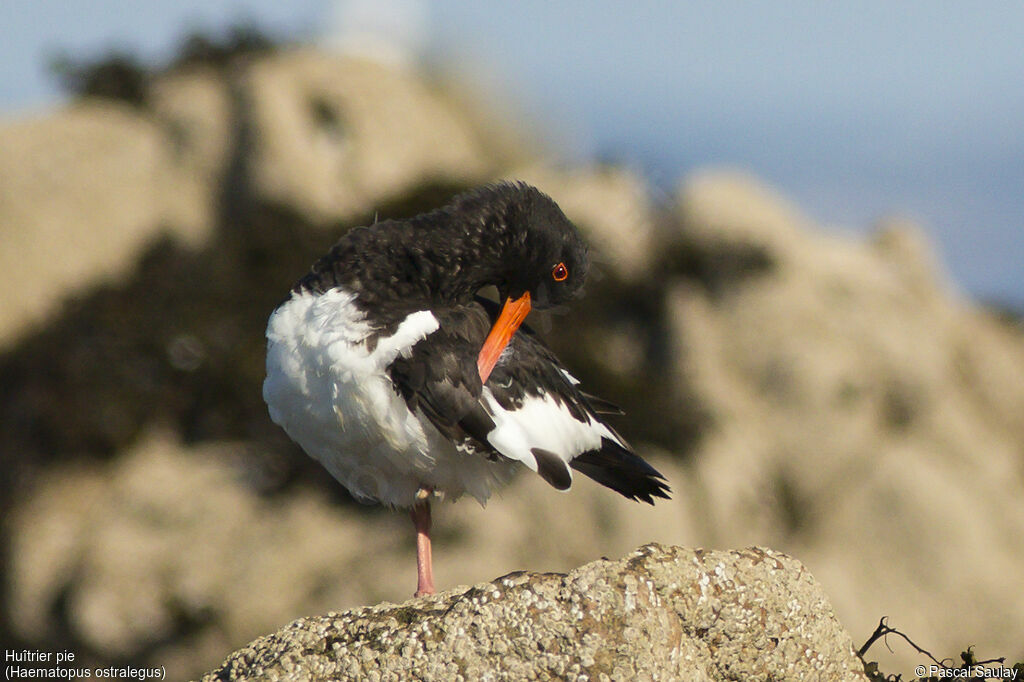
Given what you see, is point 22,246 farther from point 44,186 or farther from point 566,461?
point 566,461

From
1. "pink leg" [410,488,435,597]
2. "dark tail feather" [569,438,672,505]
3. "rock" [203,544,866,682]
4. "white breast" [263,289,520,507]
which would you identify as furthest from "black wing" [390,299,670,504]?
"rock" [203,544,866,682]

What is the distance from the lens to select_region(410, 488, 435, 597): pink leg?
696cm

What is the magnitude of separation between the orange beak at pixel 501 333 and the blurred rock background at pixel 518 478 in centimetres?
824

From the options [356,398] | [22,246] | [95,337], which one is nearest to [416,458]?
[356,398]

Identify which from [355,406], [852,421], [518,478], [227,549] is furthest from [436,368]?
[852,421]

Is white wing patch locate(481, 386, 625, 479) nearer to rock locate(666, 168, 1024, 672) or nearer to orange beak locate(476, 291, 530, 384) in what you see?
orange beak locate(476, 291, 530, 384)

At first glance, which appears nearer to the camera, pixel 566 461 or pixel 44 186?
pixel 566 461

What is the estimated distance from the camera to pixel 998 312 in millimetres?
19828

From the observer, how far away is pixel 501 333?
7238 mm

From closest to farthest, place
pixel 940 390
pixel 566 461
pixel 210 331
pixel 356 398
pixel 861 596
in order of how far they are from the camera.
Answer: pixel 356 398
pixel 566 461
pixel 861 596
pixel 940 390
pixel 210 331

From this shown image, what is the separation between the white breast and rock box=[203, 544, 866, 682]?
1090 millimetres

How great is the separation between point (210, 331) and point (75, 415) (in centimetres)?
235

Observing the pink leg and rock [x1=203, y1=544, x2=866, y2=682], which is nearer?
rock [x1=203, y1=544, x2=866, y2=682]

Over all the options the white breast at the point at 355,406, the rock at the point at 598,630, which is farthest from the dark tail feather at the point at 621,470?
the rock at the point at 598,630
